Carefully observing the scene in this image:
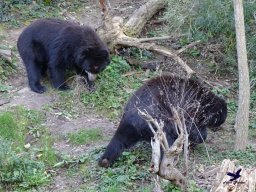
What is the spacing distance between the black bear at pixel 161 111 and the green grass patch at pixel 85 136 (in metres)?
0.86

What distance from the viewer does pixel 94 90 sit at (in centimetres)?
978

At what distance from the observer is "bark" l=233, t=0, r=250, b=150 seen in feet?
25.2

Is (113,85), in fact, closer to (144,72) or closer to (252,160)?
(144,72)

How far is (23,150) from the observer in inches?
327

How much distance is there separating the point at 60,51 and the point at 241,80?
125 inches

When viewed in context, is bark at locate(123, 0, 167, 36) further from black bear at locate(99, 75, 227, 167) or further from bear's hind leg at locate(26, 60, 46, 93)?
black bear at locate(99, 75, 227, 167)

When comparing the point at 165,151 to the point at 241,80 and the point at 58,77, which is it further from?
the point at 58,77

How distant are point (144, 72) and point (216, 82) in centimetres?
128

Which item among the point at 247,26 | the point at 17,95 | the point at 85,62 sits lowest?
the point at 17,95

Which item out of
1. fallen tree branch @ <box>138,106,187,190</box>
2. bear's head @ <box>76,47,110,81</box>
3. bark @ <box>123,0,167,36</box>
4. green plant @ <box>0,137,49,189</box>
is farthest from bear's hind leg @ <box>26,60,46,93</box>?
fallen tree branch @ <box>138,106,187,190</box>

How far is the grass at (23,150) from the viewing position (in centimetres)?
744

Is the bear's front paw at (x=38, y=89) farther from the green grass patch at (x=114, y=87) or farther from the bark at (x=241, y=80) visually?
the bark at (x=241, y=80)

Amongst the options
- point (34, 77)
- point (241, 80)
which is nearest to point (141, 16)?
point (34, 77)

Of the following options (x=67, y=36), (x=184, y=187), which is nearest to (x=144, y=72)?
(x=67, y=36)
